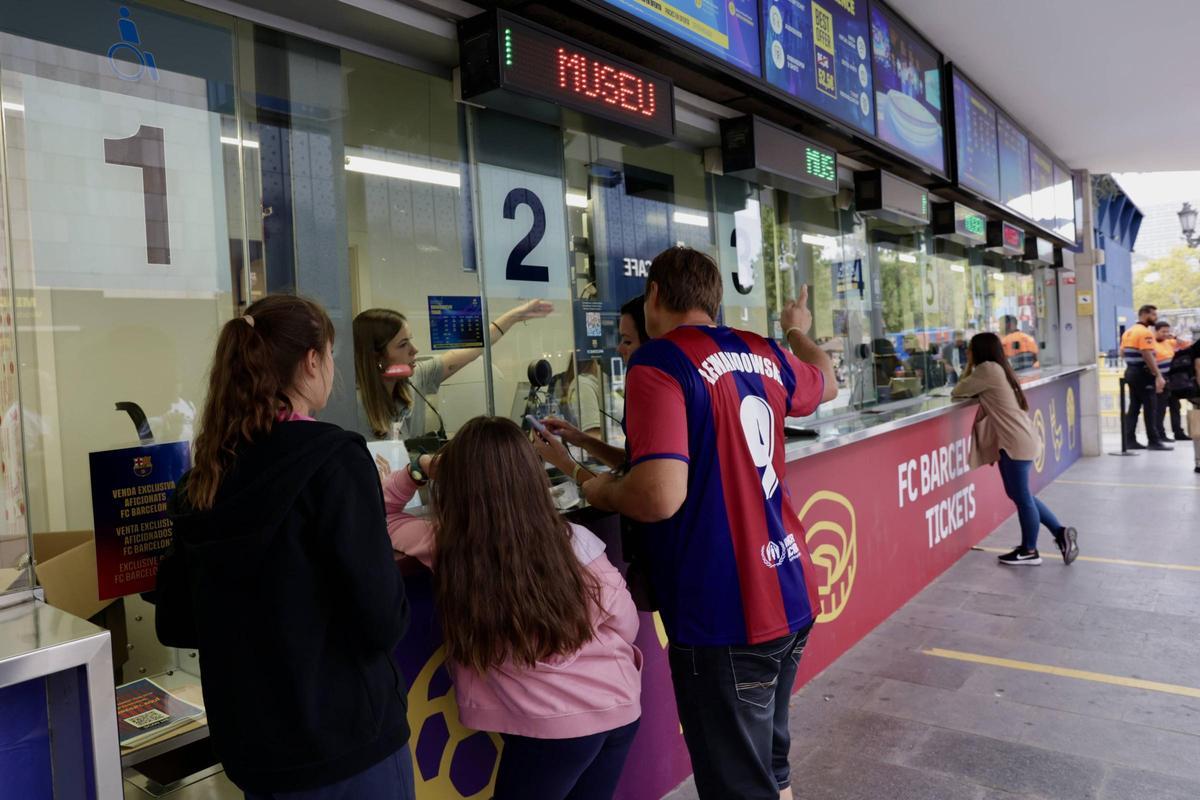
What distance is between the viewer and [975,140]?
18.4ft

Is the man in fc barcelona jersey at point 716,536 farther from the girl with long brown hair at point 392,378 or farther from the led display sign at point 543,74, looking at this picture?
the girl with long brown hair at point 392,378

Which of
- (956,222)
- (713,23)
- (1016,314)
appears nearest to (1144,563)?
(956,222)

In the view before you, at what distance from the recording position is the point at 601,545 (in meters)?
1.83

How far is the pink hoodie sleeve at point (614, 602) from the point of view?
1.78 meters

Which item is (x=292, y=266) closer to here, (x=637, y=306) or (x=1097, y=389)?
(x=637, y=306)

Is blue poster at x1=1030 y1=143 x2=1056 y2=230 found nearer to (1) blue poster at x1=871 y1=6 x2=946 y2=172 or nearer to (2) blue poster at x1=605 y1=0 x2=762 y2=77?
(1) blue poster at x1=871 y1=6 x2=946 y2=172

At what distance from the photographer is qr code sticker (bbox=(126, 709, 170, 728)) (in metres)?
1.68

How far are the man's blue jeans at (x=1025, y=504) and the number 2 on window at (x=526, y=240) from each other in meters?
3.37

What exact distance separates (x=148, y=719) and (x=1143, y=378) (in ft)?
34.8

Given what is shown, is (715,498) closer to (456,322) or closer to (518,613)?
(518,613)

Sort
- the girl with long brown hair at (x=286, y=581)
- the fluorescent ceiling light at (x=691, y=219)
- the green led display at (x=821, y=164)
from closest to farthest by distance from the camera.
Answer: the girl with long brown hair at (x=286, y=581)
the green led display at (x=821, y=164)
the fluorescent ceiling light at (x=691, y=219)

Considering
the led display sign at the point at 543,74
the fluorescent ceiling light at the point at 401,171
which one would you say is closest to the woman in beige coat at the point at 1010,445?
the led display sign at the point at 543,74

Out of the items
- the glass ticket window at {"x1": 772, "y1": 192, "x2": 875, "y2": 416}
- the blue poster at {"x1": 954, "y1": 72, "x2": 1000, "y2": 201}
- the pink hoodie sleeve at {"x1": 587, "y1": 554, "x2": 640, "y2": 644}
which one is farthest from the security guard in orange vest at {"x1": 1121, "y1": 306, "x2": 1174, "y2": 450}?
the pink hoodie sleeve at {"x1": 587, "y1": 554, "x2": 640, "y2": 644}

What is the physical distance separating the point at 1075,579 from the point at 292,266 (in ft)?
14.9
